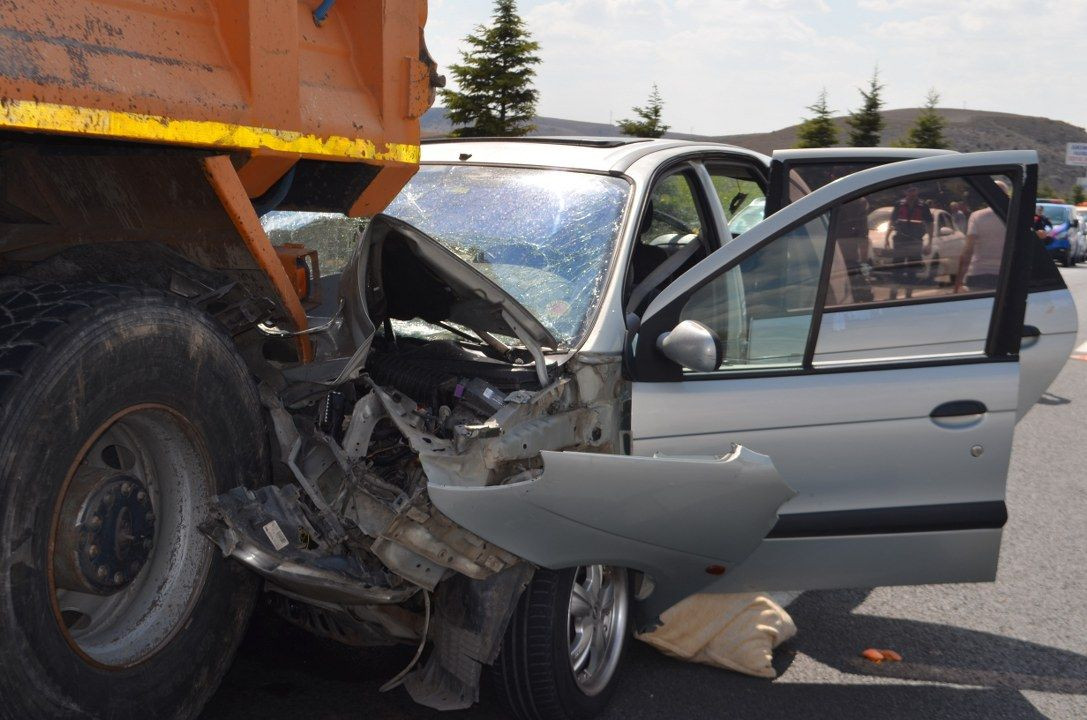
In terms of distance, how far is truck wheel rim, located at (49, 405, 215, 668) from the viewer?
8.71 feet

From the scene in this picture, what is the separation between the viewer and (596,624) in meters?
3.91

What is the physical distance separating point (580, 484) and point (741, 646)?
4.22 feet

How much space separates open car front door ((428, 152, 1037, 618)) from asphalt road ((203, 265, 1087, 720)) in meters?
0.39

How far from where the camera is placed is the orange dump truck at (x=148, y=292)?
2.46 meters

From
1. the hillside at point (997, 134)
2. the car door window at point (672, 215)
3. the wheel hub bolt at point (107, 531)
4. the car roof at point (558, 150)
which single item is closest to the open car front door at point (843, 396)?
the car door window at point (672, 215)

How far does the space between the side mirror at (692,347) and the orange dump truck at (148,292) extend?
109 cm

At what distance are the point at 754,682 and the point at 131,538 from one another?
94.4 inches

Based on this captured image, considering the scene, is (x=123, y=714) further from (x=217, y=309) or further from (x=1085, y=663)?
(x=1085, y=663)

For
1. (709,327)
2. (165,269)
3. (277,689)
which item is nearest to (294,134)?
→ (165,269)

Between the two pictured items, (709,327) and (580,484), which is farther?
(709,327)

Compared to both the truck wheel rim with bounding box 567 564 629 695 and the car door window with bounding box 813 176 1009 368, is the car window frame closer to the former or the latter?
the car door window with bounding box 813 176 1009 368

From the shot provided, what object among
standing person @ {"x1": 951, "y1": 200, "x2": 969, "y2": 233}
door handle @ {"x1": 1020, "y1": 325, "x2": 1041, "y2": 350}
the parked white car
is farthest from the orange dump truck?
door handle @ {"x1": 1020, "y1": 325, "x2": 1041, "y2": 350}

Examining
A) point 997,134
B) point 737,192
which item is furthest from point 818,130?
point 997,134

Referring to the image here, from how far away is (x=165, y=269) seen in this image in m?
3.20
